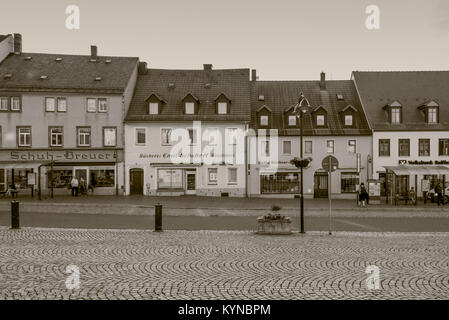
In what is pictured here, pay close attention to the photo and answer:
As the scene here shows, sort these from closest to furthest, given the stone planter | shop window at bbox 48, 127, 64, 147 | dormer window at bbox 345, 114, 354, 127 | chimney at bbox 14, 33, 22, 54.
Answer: the stone planter, shop window at bbox 48, 127, 64, 147, dormer window at bbox 345, 114, 354, 127, chimney at bbox 14, 33, 22, 54

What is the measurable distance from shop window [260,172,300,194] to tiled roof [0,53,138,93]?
1424 cm

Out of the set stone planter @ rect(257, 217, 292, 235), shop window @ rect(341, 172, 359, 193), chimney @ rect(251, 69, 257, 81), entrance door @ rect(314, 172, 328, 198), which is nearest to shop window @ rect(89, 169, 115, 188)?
chimney @ rect(251, 69, 257, 81)

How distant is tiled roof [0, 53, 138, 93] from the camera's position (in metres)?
40.9

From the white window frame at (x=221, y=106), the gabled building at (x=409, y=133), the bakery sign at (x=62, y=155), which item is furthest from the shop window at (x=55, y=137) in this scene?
the gabled building at (x=409, y=133)

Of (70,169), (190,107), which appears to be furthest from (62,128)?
(190,107)

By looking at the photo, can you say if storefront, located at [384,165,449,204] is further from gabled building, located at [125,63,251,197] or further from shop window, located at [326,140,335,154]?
gabled building, located at [125,63,251,197]

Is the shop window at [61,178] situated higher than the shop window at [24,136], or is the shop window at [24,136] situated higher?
the shop window at [24,136]

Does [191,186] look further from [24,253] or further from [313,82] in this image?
[24,253]

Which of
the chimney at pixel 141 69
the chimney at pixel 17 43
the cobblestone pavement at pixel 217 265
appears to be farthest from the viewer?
the chimney at pixel 141 69

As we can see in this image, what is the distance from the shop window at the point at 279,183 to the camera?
42156 mm

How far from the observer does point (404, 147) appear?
4188 centimetres

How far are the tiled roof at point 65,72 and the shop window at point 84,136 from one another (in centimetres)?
331

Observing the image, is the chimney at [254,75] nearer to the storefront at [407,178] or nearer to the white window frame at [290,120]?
the white window frame at [290,120]
